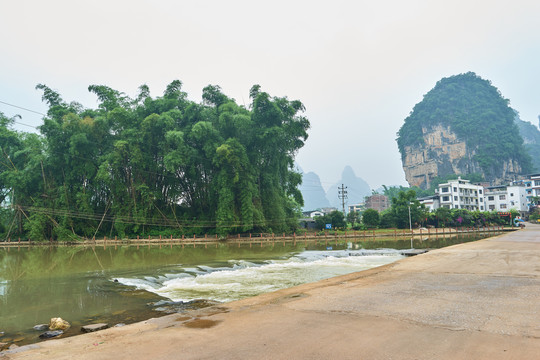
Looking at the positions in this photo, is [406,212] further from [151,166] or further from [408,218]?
[151,166]

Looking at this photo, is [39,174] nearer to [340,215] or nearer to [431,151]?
[340,215]

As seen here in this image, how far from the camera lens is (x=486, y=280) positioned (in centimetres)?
911

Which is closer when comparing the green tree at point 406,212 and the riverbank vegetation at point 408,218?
the riverbank vegetation at point 408,218

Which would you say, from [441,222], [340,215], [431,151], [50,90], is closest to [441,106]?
[431,151]

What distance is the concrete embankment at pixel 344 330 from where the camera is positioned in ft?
13.0

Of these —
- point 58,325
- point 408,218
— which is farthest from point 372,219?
point 58,325

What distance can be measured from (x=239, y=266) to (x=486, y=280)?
1037 centimetres

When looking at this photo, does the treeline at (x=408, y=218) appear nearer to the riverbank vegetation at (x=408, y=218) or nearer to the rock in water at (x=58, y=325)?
the riverbank vegetation at (x=408, y=218)

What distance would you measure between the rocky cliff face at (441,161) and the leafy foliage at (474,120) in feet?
4.76

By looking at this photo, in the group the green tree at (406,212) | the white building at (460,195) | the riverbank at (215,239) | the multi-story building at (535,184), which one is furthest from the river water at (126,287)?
the multi-story building at (535,184)

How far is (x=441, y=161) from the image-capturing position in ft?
358

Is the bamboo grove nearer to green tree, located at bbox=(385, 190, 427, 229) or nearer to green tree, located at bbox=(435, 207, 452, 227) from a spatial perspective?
green tree, located at bbox=(385, 190, 427, 229)

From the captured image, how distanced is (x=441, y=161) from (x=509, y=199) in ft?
135

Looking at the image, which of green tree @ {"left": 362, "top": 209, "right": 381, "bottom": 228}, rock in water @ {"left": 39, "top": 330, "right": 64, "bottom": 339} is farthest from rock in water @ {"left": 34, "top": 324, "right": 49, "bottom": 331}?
green tree @ {"left": 362, "top": 209, "right": 381, "bottom": 228}
